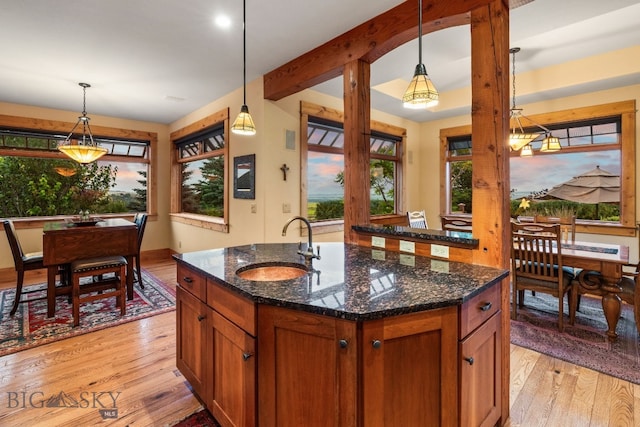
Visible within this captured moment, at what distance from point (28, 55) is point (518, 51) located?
5.20 m

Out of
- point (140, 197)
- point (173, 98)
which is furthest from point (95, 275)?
point (140, 197)

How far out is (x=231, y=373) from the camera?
4.90 feet

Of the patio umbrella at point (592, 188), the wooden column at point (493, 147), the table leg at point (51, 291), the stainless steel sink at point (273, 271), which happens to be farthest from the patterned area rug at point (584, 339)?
the table leg at point (51, 291)

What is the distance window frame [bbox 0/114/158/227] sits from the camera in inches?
188

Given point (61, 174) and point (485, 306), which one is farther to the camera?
point (61, 174)

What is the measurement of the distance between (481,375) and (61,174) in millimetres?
6547

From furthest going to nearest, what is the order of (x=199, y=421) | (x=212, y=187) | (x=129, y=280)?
1. (x=212, y=187)
2. (x=129, y=280)
3. (x=199, y=421)

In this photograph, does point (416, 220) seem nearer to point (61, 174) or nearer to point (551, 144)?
point (551, 144)

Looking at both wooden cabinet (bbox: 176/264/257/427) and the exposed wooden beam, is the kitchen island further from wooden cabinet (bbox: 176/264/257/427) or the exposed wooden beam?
the exposed wooden beam

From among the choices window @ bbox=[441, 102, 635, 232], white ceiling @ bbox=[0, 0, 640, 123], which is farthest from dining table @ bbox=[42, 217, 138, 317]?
window @ bbox=[441, 102, 635, 232]

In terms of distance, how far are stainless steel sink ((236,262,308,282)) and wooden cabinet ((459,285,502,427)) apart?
89 centimetres

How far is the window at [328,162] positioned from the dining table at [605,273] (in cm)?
284

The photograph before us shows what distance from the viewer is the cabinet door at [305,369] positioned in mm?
1155

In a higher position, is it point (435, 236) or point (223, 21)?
point (223, 21)
